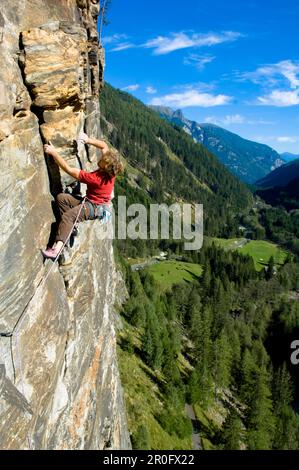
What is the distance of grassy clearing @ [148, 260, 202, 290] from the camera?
148 m

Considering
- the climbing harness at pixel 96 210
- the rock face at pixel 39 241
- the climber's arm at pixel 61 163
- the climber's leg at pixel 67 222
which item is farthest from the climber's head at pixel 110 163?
the rock face at pixel 39 241

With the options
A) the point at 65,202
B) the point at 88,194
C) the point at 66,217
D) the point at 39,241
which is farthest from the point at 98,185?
the point at 39,241

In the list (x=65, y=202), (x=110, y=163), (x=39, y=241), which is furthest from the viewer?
(x=65, y=202)

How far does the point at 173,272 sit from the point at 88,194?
479ft

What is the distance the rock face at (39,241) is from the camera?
1138 cm

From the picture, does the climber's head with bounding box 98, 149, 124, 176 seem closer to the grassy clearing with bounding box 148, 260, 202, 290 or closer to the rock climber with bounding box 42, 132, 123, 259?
the rock climber with bounding box 42, 132, 123, 259

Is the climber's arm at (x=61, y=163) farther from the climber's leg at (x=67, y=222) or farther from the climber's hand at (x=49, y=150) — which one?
the climber's leg at (x=67, y=222)

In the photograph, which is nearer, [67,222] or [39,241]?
[39,241]

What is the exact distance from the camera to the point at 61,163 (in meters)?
13.0

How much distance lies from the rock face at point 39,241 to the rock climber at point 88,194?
595 millimetres

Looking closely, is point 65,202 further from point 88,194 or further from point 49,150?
point 49,150

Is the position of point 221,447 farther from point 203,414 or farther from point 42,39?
point 42,39

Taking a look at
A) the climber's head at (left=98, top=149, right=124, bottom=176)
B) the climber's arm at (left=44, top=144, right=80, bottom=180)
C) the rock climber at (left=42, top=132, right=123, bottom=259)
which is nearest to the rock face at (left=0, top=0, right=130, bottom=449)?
the climber's arm at (left=44, top=144, right=80, bottom=180)

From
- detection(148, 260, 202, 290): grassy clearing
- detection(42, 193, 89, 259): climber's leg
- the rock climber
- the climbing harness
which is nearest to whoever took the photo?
the rock climber
